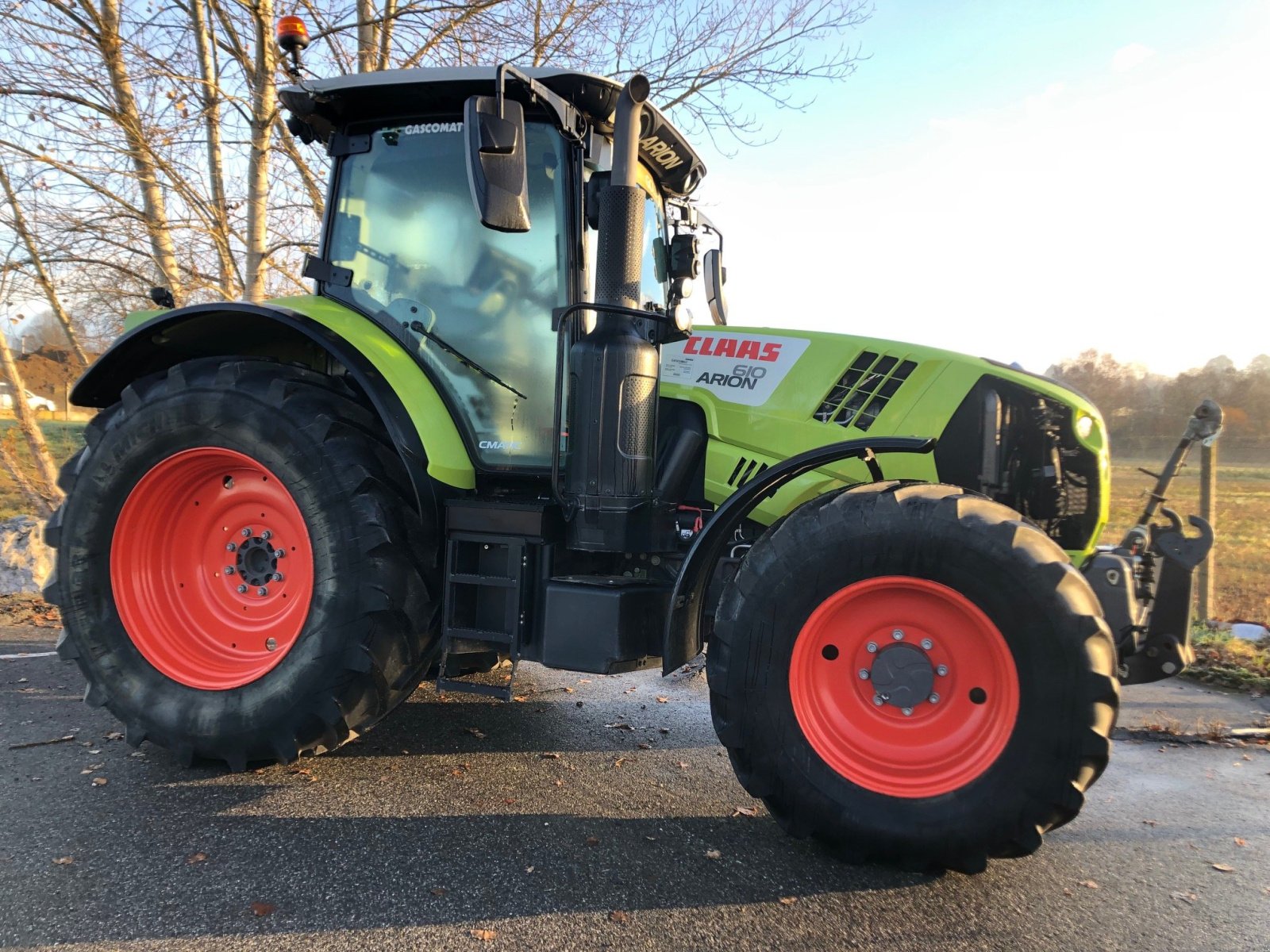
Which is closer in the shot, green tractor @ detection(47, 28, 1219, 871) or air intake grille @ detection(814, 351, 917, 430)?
green tractor @ detection(47, 28, 1219, 871)

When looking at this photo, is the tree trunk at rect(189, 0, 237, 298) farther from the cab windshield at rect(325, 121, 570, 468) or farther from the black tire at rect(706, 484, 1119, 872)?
the black tire at rect(706, 484, 1119, 872)

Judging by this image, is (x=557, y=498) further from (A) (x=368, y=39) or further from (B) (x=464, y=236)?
(A) (x=368, y=39)

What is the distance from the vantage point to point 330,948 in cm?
191

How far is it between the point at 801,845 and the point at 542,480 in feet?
5.29

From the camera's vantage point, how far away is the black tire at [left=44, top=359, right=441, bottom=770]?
2.75 m

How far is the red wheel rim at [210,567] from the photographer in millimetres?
3049

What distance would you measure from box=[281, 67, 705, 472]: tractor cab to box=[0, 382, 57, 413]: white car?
597 cm

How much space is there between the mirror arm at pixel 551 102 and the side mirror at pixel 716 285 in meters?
1.28

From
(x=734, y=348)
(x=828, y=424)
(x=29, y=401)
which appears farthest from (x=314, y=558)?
(x=29, y=401)

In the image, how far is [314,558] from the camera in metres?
2.82

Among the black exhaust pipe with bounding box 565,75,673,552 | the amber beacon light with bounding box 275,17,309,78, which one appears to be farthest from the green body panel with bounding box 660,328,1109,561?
the amber beacon light with bounding box 275,17,309,78

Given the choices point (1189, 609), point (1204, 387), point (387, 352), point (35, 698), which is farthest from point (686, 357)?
point (1204, 387)

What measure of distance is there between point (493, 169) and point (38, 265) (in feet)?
24.0

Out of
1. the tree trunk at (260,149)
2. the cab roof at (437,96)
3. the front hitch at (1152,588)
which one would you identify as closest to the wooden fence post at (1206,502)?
the front hitch at (1152,588)
